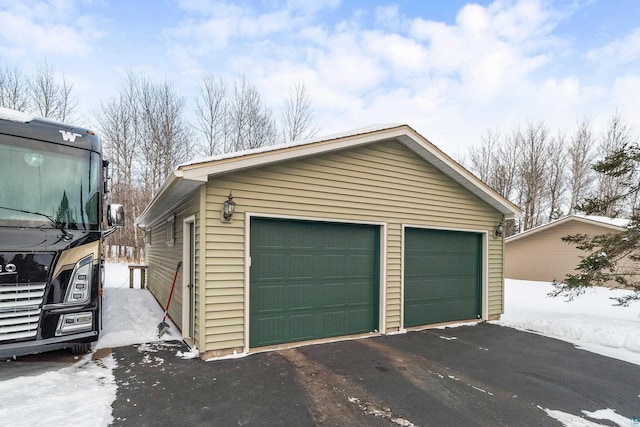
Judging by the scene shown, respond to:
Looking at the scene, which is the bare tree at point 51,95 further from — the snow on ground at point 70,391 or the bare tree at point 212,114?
the snow on ground at point 70,391

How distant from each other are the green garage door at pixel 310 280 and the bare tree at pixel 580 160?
22762 mm

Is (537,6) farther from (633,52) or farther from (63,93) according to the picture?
(63,93)

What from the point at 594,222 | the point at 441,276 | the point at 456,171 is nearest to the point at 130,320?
the point at 441,276

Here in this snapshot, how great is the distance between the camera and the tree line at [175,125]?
18.7 m

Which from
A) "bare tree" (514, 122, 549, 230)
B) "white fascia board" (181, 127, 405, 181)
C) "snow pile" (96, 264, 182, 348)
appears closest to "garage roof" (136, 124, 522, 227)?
"white fascia board" (181, 127, 405, 181)

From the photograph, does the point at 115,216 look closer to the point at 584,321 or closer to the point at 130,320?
the point at 130,320

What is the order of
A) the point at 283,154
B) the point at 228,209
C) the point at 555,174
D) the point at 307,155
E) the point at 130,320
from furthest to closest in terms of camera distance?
the point at 555,174 < the point at 130,320 < the point at 307,155 < the point at 283,154 < the point at 228,209

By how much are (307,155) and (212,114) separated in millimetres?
15889

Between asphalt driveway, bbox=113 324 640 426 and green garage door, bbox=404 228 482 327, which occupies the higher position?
green garage door, bbox=404 228 482 327

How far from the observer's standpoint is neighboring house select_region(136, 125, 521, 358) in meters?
4.49

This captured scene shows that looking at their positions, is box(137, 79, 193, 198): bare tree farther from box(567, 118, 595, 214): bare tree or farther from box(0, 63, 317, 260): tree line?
box(567, 118, 595, 214): bare tree

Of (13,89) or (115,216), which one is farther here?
(13,89)

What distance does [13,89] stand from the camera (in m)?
16.4

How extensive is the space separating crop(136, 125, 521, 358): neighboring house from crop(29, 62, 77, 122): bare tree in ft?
52.0
